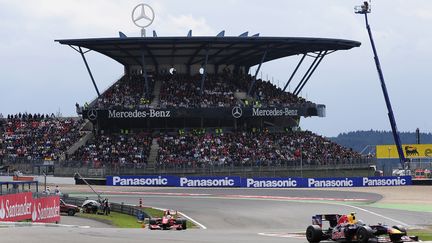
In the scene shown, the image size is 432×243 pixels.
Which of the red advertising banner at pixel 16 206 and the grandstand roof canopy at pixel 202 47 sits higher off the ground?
the grandstand roof canopy at pixel 202 47

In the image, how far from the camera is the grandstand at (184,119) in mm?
70375

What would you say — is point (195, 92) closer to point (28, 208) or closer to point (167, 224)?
point (28, 208)

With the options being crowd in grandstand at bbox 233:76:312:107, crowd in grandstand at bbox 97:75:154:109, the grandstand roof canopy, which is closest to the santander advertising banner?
crowd in grandstand at bbox 97:75:154:109

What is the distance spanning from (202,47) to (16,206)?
4732cm

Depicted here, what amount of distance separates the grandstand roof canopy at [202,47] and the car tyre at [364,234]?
56.6 meters

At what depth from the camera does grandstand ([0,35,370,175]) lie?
231ft

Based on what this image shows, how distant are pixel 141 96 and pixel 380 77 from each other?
26.0 metres

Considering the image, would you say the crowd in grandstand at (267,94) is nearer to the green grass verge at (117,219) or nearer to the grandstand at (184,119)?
the grandstand at (184,119)

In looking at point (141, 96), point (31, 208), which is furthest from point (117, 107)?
point (31, 208)

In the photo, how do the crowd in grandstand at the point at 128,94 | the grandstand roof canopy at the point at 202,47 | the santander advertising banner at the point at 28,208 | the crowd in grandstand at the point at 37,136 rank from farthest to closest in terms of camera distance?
the crowd in grandstand at the point at 128,94 → the grandstand roof canopy at the point at 202,47 → the crowd in grandstand at the point at 37,136 → the santander advertising banner at the point at 28,208

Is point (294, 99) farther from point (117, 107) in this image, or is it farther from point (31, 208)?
point (31, 208)

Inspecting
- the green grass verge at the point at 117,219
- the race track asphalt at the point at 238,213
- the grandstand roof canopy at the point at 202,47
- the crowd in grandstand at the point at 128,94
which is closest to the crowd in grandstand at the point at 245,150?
the crowd in grandstand at the point at 128,94

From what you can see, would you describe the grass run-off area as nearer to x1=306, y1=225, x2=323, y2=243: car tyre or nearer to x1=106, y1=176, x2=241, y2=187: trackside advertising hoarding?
x1=306, y1=225, x2=323, y2=243: car tyre

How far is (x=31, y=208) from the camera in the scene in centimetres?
3600
